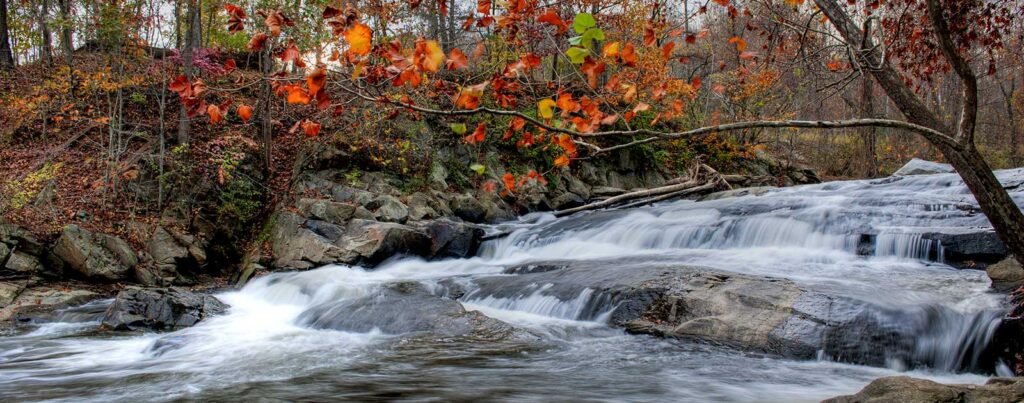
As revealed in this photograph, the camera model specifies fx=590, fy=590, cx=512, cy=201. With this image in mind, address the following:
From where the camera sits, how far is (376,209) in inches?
450

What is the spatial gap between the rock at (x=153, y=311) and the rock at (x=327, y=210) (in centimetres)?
355

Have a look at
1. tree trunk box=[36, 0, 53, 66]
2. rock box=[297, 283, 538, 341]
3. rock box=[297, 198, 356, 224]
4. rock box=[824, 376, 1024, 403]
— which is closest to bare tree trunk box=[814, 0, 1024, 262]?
rock box=[824, 376, 1024, 403]

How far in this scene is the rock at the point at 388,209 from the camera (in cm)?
1130

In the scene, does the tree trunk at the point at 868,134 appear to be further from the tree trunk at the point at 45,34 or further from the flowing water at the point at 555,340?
the tree trunk at the point at 45,34

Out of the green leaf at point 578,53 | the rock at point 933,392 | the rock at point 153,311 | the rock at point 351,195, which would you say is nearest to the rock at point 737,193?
the rock at point 351,195

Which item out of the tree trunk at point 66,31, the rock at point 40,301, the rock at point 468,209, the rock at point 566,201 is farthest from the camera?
the rock at point 566,201

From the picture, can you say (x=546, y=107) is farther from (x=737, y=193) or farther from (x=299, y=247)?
(x=737, y=193)

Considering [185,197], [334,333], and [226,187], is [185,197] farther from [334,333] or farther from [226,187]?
[334,333]

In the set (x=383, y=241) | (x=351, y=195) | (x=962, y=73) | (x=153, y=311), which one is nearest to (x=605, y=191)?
(x=351, y=195)

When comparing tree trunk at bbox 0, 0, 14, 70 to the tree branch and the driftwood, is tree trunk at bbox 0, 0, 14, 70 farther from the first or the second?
the tree branch

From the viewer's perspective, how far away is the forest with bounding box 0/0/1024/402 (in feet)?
12.9

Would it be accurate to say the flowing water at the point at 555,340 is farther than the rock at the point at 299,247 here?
No

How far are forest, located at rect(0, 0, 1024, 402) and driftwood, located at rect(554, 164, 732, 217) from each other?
105mm

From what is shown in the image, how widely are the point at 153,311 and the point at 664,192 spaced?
1037cm
